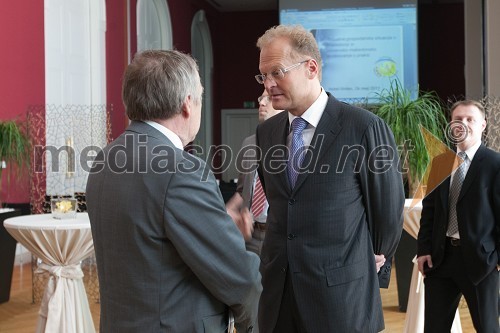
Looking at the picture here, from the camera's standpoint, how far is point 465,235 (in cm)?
314

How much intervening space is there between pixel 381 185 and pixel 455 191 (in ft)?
4.00

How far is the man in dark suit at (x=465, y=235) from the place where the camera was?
3.12 metres

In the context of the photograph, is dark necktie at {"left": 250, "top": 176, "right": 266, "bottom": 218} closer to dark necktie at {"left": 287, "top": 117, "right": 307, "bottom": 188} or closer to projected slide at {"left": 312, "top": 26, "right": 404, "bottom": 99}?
dark necktie at {"left": 287, "top": 117, "right": 307, "bottom": 188}

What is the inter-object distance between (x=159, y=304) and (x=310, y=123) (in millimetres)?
937

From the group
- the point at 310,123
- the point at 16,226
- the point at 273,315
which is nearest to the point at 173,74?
the point at 310,123

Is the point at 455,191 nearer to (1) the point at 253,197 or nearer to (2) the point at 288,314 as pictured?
(1) the point at 253,197

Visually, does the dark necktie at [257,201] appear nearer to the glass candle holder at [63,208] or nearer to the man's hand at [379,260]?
the man's hand at [379,260]

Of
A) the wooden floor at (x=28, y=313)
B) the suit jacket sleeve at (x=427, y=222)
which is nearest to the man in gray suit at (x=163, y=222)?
the suit jacket sleeve at (x=427, y=222)

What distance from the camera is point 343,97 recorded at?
11.6 metres

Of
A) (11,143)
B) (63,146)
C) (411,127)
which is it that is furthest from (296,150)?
(63,146)

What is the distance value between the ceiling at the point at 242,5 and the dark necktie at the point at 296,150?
12.5 metres

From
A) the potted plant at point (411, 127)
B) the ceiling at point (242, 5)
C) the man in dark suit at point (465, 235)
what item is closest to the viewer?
the man in dark suit at point (465, 235)

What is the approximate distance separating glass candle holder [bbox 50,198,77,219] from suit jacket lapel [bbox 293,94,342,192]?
243cm

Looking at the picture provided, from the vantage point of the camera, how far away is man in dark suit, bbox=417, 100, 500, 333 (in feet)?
10.3
